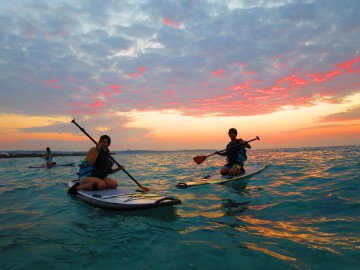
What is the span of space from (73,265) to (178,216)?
257cm

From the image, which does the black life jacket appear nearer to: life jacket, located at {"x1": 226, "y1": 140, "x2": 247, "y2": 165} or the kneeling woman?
the kneeling woman

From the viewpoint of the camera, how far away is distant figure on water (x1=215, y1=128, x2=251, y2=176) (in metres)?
10.8

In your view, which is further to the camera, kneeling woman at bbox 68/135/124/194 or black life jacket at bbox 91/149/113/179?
black life jacket at bbox 91/149/113/179

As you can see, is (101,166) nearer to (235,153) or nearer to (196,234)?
(196,234)

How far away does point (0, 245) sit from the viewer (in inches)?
164

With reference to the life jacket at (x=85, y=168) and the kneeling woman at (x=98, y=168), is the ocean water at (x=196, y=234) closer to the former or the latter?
the kneeling woman at (x=98, y=168)

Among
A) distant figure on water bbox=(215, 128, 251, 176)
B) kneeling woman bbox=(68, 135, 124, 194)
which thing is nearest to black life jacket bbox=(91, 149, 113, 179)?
kneeling woman bbox=(68, 135, 124, 194)

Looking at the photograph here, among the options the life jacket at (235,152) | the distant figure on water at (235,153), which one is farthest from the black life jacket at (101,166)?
the life jacket at (235,152)

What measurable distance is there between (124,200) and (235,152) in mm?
6280

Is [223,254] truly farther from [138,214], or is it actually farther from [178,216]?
[138,214]

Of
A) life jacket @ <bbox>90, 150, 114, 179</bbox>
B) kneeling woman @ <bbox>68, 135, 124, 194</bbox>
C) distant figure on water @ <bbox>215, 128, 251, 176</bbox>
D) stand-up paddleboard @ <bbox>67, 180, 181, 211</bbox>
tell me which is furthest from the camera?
distant figure on water @ <bbox>215, 128, 251, 176</bbox>

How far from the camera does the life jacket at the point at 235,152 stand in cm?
1087

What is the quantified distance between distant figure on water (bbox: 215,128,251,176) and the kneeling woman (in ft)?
17.1

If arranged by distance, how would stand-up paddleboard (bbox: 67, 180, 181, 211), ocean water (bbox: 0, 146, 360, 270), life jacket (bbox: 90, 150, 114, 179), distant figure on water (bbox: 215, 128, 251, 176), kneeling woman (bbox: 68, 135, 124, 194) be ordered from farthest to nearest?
distant figure on water (bbox: 215, 128, 251, 176) < life jacket (bbox: 90, 150, 114, 179) < kneeling woman (bbox: 68, 135, 124, 194) < stand-up paddleboard (bbox: 67, 180, 181, 211) < ocean water (bbox: 0, 146, 360, 270)
